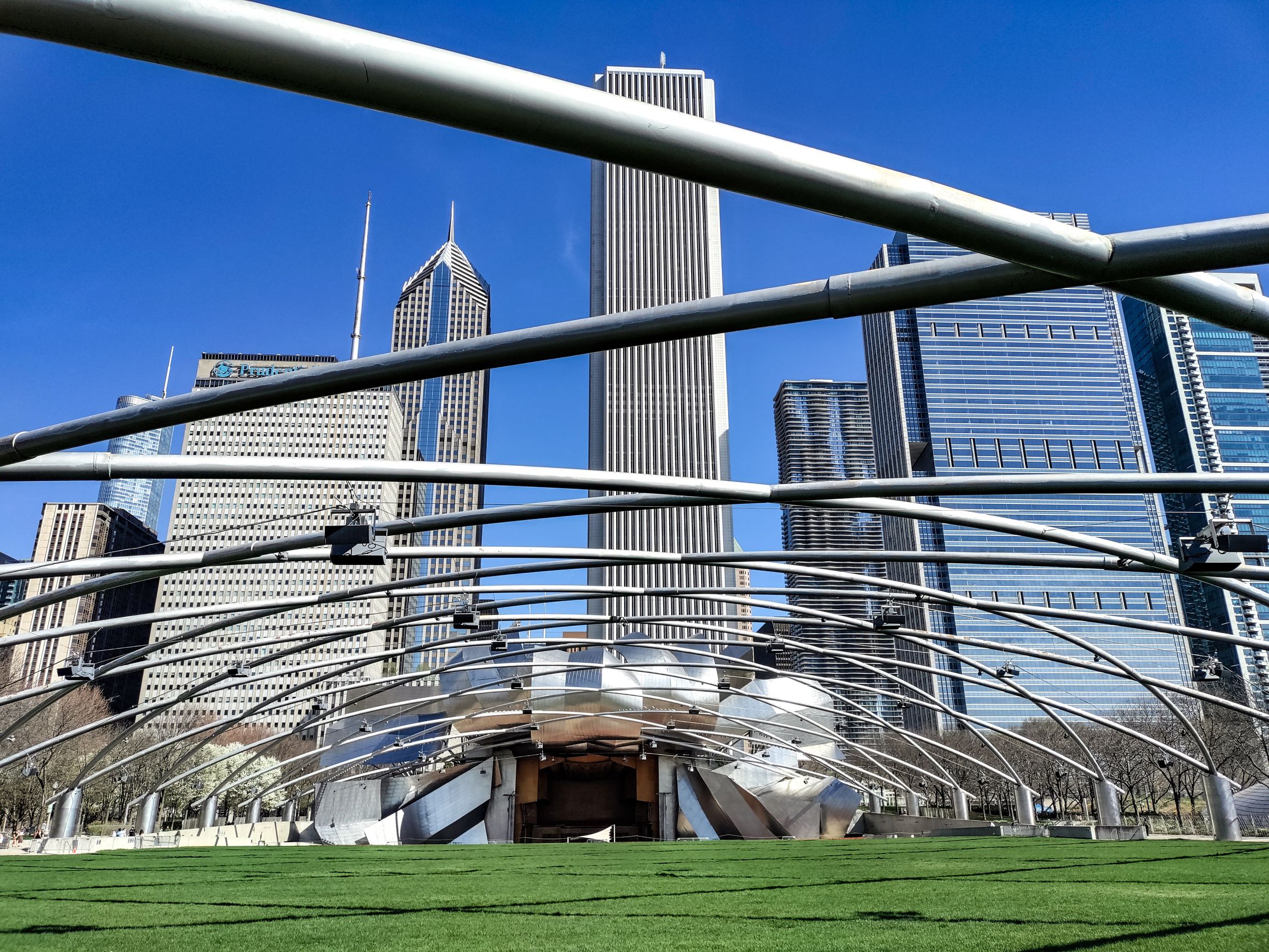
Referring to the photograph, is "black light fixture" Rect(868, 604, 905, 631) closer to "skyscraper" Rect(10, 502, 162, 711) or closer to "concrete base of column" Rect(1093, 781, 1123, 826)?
"concrete base of column" Rect(1093, 781, 1123, 826)

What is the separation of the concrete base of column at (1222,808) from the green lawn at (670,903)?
338 inches

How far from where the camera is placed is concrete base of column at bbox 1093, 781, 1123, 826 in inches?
1489

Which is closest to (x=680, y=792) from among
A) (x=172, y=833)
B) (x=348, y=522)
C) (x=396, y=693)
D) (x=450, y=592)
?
(x=396, y=693)

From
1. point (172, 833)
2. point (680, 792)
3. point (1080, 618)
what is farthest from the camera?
point (680, 792)

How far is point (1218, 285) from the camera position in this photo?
5934 mm

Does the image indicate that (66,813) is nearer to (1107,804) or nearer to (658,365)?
(1107,804)

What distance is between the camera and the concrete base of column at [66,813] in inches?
1457

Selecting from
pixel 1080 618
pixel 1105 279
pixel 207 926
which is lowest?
pixel 207 926

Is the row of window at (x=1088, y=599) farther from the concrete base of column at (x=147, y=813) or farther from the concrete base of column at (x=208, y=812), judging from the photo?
the concrete base of column at (x=147, y=813)

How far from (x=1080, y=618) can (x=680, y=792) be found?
39.8 metres

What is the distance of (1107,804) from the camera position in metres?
38.4

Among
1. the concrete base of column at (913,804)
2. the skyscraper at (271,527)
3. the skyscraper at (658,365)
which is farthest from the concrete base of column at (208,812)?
the skyscraper at (658,365)

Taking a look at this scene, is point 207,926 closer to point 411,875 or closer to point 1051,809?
point 411,875

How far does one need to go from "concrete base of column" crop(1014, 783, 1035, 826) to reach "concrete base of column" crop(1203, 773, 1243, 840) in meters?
9.69
